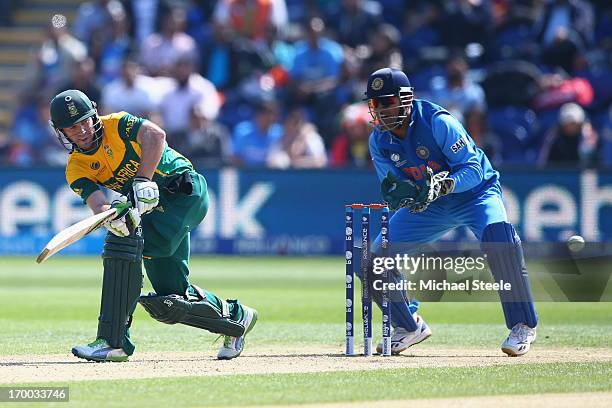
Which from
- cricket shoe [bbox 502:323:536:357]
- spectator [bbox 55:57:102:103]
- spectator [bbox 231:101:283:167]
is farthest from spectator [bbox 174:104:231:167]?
cricket shoe [bbox 502:323:536:357]

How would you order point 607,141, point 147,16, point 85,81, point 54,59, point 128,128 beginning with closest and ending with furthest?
point 128,128 < point 607,141 < point 85,81 < point 54,59 < point 147,16

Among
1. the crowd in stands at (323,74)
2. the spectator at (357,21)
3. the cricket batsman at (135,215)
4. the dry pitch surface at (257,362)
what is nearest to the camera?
the dry pitch surface at (257,362)

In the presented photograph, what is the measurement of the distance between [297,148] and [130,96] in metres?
2.95

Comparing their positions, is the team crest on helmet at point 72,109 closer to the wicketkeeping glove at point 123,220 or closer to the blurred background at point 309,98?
the wicketkeeping glove at point 123,220

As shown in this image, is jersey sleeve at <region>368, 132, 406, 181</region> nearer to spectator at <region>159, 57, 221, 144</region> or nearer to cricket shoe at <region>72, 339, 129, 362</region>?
cricket shoe at <region>72, 339, 129, 362</region>

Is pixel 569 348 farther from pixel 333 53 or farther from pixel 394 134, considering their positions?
pixel 333 53

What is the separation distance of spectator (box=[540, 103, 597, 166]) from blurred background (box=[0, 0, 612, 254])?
0.09 feet

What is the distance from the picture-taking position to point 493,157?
17.0 meters

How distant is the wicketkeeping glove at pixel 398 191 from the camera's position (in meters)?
7.75

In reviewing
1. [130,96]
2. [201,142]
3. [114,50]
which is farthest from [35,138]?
[201,142]

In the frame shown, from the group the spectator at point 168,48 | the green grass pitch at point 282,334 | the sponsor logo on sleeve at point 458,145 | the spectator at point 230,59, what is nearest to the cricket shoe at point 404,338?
the green grass pitch at point 282,334

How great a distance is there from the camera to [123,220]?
7219 mm

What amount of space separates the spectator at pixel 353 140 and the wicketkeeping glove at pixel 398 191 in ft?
31.7

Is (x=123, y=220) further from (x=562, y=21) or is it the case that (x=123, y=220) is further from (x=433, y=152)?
(x=562, y=21)
